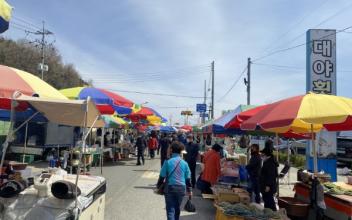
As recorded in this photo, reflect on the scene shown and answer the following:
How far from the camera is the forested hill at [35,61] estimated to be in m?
61.4

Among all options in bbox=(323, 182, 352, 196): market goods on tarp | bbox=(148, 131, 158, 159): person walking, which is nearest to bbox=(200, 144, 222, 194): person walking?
bbox=(323, 182, 352, 196): market goods on tarp

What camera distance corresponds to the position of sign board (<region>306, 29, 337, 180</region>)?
54.5ft

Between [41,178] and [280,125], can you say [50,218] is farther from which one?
[280,125]

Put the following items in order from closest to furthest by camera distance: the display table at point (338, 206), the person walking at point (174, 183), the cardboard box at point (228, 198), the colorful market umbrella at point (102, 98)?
the person walking at point (174, 183) < the display table at point (338, 206) < the cardboard box at point (228, 198) < the colorful market umbrella at point (102, 98)

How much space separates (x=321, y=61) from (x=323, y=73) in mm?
544

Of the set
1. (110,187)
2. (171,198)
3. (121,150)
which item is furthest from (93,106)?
(121,150)

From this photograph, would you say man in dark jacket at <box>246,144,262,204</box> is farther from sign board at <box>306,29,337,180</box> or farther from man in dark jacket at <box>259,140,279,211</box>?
sign board at <box>306,29,337,180</box>

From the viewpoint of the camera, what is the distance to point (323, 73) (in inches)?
658

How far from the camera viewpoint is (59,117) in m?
6.50

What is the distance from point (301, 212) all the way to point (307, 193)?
984 millimetres

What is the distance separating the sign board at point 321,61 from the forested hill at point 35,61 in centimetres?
4925

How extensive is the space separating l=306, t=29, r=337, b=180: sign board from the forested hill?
4929 cm

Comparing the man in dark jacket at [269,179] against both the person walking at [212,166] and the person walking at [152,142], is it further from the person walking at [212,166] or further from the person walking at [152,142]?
the person walking at [152,142]

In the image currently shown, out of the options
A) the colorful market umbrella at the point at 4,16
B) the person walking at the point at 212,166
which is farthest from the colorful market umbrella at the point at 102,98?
the colorful market umbrella at the point at 4,16
